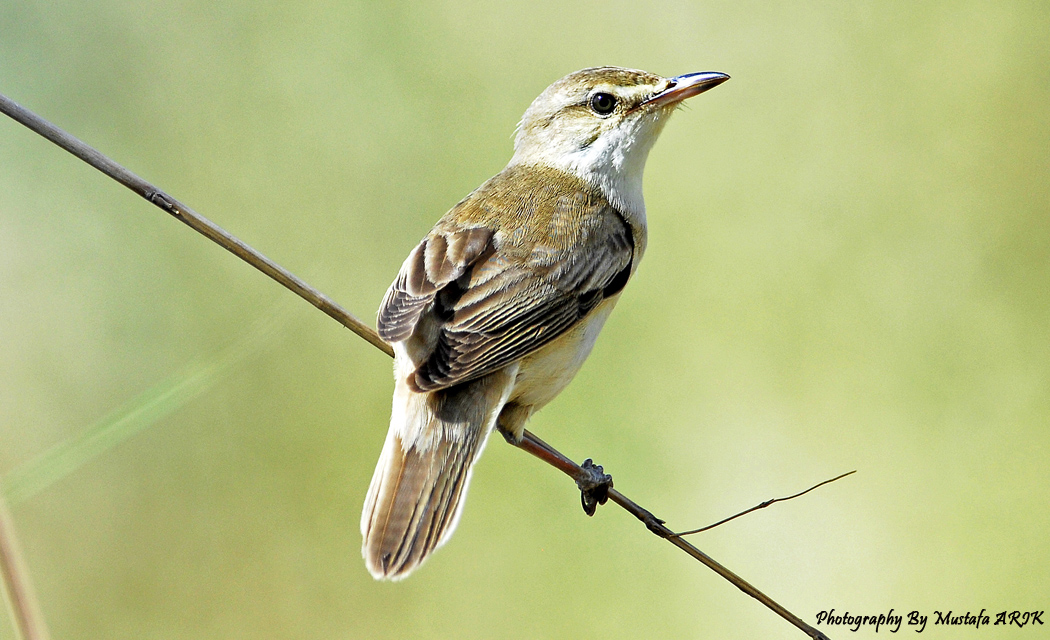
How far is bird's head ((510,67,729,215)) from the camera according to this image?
311 cm

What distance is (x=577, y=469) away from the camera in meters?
2.62

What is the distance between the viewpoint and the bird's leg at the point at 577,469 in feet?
8.47

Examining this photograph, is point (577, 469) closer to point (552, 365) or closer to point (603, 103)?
point (552, 365)

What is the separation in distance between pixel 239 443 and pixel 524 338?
1716mm

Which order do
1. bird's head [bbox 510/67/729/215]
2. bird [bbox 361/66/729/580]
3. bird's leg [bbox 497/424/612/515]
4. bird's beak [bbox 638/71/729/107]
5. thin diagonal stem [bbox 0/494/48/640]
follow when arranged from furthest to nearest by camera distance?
bird's head [bbox 510/67/729/215] < bird's beak [bbox 638/71/729/107] < bird's leg [bbox 497/424/612/515] < bird [bbox 361/66/729/580] < thin diagonal stem [bbox 0/494/48/640]

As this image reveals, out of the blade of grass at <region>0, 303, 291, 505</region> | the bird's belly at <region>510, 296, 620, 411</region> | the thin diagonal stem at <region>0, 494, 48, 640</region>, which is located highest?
the bird's belly at <region>510, 296, 620, 411</region>

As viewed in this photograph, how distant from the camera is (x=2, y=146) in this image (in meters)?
3.89

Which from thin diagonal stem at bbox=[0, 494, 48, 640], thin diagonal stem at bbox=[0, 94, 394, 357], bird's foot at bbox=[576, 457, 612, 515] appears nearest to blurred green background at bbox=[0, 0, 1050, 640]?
bird's foot at bbox=[576, 457, 612, 515]

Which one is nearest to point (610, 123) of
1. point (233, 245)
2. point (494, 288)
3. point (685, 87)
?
point (685, 87)

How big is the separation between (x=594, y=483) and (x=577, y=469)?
0.53ft

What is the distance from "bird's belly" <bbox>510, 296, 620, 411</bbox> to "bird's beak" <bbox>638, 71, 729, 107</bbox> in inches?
29.7

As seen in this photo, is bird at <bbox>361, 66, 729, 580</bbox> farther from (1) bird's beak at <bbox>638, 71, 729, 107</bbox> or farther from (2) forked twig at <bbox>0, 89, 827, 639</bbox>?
(2) forked twig at <bbox>0, 89, 827, 639</bbox>

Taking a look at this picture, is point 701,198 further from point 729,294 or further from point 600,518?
point 600,518

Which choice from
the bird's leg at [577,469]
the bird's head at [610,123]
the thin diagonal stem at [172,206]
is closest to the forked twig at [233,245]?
the thin diagonal stem at [172,206]
